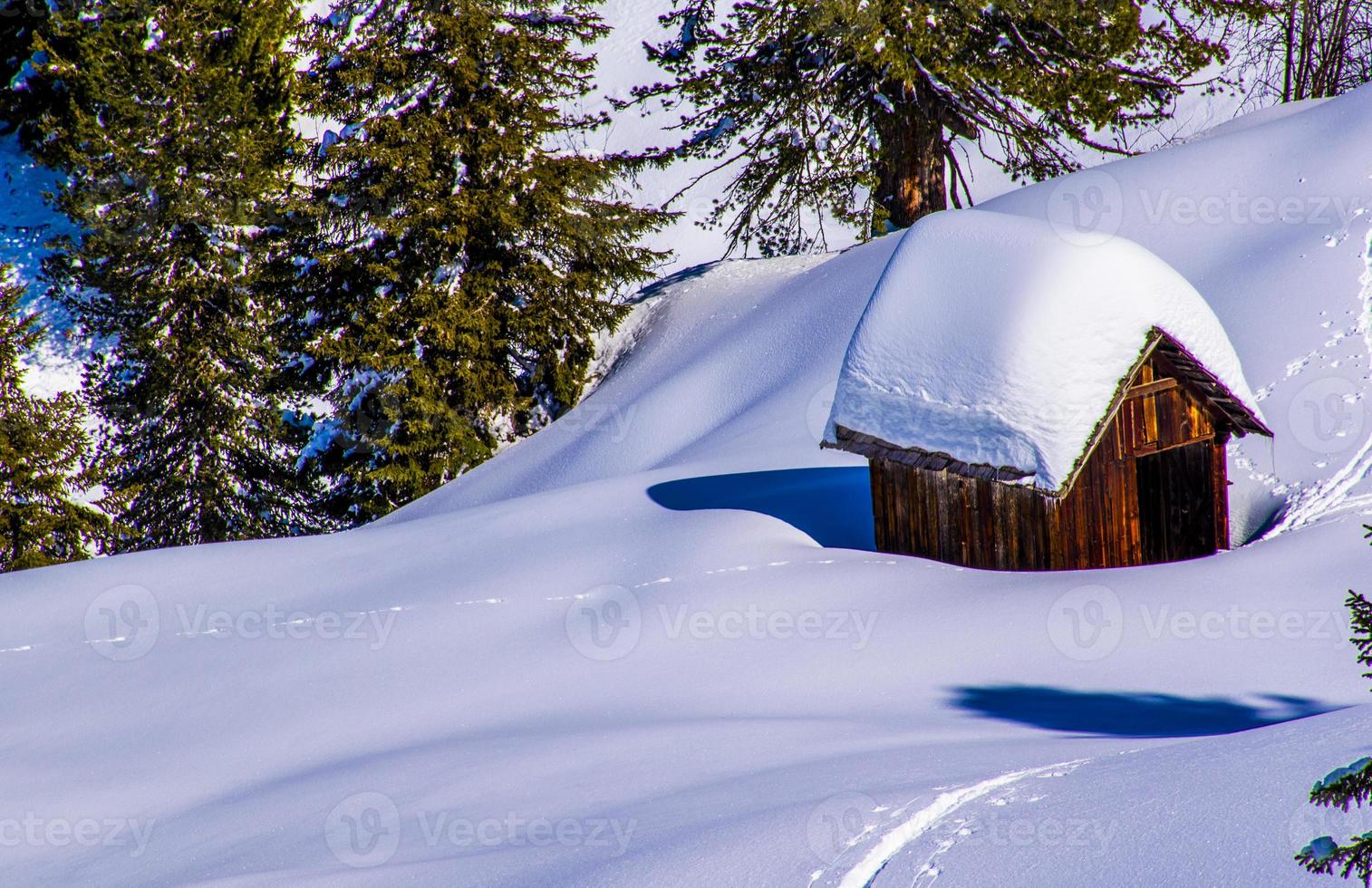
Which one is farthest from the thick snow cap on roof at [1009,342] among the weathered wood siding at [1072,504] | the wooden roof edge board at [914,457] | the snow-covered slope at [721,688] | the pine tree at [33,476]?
the pine tree at [33,476]

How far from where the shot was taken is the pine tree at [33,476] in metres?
18.0

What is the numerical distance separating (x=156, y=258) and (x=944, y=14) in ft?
49.4

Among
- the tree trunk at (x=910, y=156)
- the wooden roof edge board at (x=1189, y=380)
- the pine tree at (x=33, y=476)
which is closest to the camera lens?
the wooden roof edge board at (x=1189, y=380)

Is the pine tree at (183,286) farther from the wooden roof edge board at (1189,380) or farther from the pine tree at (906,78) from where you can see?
the wooden roof edge board at (1189,380)

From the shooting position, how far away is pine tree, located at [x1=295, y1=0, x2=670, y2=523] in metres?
A: 19.0

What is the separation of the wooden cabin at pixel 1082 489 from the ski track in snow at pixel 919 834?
158 inches

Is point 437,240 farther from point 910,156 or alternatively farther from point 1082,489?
point 1082,489

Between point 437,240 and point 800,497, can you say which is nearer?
point 800,497

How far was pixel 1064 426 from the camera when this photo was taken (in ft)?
30.5

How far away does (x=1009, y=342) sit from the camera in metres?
9.48

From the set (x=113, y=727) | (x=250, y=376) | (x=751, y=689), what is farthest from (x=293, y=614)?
(x=250, y=376)

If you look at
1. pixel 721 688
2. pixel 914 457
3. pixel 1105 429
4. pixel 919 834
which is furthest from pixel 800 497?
pixel 919 834

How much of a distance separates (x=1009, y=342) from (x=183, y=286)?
58.1ft

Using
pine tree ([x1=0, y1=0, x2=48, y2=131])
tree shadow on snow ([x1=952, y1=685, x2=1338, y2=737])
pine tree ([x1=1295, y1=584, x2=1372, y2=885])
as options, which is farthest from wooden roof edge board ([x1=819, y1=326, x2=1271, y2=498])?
pine tree ([x1=0, y1=0, x2=48, y2=131])
